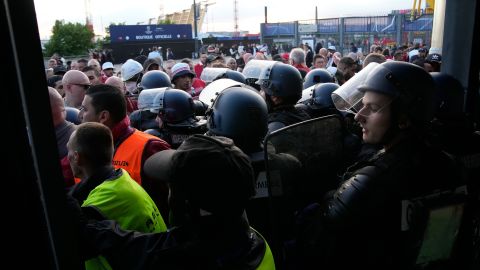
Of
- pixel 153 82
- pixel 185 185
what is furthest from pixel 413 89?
pixel 153 82

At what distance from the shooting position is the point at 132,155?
297 cm

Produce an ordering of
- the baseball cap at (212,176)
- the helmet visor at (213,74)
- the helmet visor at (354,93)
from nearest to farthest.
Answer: the baseball cap at (212,176)
the helmet visor at (354,93)
the helmet visor at (213,74)

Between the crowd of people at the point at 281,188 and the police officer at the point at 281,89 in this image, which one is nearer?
the crowd of people at the point at 281,188

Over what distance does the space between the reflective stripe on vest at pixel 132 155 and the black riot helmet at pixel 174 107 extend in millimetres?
737

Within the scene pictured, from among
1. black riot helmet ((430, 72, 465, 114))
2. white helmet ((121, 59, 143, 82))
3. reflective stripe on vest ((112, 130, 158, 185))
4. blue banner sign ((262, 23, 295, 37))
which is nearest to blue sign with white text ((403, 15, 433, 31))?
blue banner sign ((262, 23, 295, 37))

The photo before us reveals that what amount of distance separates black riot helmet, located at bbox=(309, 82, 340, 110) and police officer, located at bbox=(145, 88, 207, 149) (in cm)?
112

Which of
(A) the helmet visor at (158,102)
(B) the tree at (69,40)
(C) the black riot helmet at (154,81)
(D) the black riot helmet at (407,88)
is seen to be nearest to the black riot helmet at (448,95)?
(D) the black riot helmet at (407,88)

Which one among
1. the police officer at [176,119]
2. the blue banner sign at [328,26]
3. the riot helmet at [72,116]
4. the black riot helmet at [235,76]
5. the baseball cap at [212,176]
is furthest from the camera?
the blue banner sign at [328,26]

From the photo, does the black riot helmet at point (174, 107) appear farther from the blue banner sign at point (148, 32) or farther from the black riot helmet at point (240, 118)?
Answer: the blue banner sign at point (148, 32)

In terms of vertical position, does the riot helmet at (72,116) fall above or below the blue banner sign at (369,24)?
below

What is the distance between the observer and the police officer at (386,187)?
1757mm

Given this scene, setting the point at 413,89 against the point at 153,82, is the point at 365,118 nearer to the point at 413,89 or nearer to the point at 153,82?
the point at 413,89

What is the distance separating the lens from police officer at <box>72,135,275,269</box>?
1595 mm

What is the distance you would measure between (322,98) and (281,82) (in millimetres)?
510
